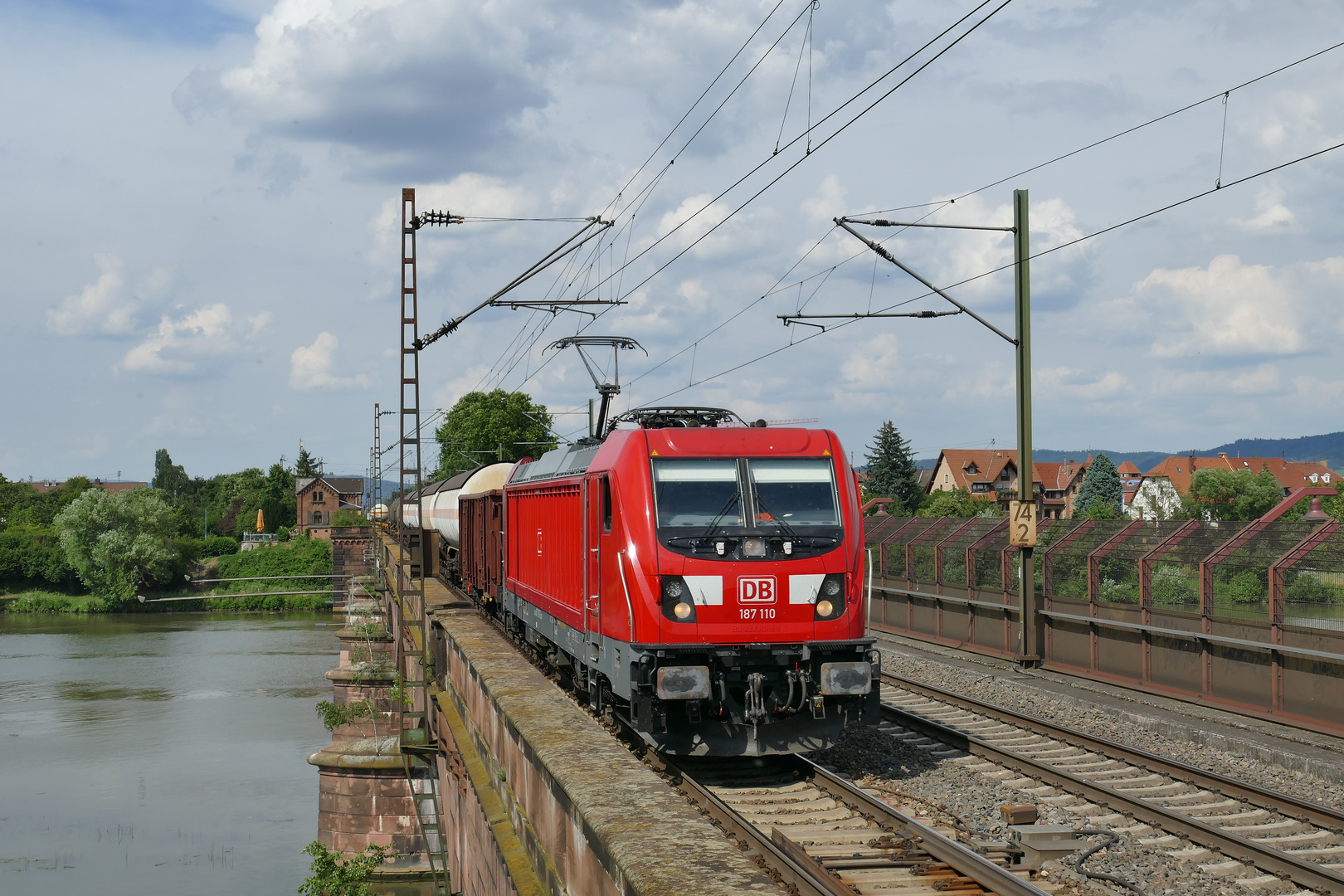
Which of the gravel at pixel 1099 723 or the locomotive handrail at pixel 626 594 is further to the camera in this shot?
the gravel at pixel 1099 723

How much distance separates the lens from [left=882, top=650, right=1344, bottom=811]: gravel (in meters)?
11.2

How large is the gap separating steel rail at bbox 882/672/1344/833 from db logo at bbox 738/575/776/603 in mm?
4143

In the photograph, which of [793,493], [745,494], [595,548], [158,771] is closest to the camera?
[745,494]

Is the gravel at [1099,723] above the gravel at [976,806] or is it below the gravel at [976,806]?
below

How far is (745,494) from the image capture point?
11.4 meters

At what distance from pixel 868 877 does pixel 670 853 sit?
98.9 inches

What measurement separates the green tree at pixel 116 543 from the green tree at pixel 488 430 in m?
27.5

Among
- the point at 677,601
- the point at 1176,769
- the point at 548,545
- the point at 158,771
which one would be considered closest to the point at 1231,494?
the point at 158,771

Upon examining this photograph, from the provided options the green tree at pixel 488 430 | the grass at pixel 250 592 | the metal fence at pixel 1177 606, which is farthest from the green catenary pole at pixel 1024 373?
the grass at pixel 250 592

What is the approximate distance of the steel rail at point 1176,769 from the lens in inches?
375

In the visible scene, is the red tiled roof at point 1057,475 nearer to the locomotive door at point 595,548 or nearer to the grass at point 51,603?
the grass at point 51,603

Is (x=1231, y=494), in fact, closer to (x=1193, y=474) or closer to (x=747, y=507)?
(x=1193, y=474)

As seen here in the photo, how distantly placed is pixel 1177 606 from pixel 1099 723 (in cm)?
272

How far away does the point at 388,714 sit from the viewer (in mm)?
36531
